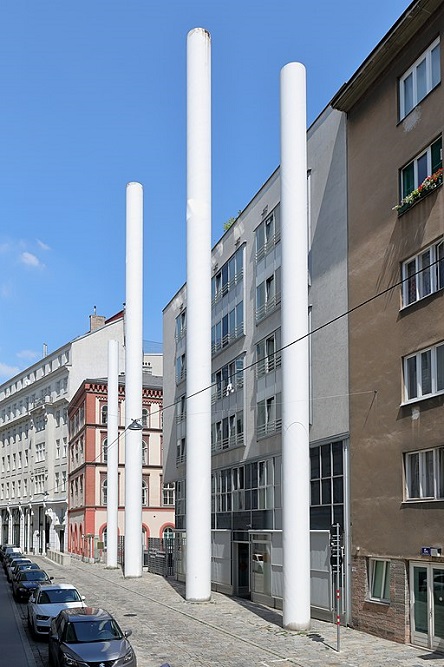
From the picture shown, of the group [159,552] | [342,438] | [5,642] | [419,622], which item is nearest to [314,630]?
[419,622]

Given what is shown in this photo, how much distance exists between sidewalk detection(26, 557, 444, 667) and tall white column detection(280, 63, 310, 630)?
1764 mm

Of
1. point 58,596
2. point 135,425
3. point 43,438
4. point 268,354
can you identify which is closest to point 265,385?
point 268,354

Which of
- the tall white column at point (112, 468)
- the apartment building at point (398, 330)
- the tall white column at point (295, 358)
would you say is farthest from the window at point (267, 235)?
the tall white column at point (112, 468)

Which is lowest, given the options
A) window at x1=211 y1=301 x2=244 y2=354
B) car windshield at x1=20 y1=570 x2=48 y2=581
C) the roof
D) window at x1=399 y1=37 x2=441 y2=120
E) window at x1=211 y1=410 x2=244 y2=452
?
car windshield at x1=20 y1=570 x2=48 y2=581

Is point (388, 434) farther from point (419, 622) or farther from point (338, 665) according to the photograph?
point (338, 665)

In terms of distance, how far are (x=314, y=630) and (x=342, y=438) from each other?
20.5ft

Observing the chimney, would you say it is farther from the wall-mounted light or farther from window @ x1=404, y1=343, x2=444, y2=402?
window @ x1=404, y1=343, x2=444, y2=402

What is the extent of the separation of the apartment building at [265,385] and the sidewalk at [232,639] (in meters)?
2.28

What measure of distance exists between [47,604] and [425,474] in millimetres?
13619

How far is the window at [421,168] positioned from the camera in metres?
24.7

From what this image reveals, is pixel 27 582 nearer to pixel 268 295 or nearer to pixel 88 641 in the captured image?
pixel 268 295

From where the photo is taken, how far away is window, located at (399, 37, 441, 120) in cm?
2478

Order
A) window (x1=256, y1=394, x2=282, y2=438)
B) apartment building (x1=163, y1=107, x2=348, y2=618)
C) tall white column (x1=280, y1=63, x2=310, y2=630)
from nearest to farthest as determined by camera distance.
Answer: tall white column (x1=280, y1=63, x2=310, y2=630) → apartment building (x1=163, y1=107, x2=348, y2=618) → window (x1=256, y1=394, x2=282, y2=438)

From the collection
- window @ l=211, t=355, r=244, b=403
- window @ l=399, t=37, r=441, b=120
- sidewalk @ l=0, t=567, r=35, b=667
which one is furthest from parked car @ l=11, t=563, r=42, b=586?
window @ l=399, t=37, r=441, b=120
